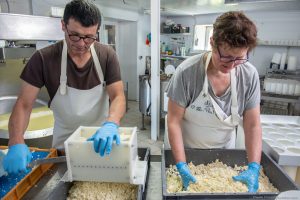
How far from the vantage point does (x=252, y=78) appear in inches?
46.9

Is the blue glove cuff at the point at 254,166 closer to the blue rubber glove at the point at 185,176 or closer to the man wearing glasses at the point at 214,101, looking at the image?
the man wearing glasses at the point at 214,101

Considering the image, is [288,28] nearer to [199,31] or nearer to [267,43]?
[267,43]

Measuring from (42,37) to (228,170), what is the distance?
47.3 inches

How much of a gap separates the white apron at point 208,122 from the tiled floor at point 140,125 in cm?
168

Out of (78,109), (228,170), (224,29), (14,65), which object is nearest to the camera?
(224,29)

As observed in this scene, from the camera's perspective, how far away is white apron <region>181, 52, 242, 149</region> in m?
1.18

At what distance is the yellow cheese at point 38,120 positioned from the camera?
79.9 inches

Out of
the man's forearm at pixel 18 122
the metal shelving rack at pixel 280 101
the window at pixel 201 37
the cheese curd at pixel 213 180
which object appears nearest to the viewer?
the cheese curd at pixel 213 180

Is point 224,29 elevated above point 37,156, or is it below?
above

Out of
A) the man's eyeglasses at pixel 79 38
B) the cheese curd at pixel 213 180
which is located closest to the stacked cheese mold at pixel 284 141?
the cheese curd at pixel 213 180

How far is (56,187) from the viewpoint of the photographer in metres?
0.94

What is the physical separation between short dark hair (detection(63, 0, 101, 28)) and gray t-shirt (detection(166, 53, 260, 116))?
0.50m

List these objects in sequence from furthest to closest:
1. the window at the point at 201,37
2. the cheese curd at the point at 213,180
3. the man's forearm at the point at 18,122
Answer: the window at the point at 201,37 < the man's forearm at the point at 18,122 < the cheese curd at the point at 213,180

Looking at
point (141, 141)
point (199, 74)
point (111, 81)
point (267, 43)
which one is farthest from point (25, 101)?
point (267, 43)
